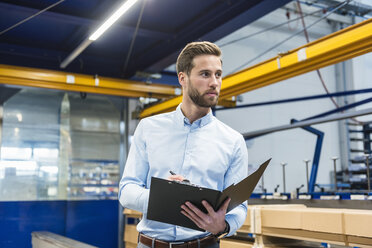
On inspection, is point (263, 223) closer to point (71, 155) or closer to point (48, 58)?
point (71, 155)

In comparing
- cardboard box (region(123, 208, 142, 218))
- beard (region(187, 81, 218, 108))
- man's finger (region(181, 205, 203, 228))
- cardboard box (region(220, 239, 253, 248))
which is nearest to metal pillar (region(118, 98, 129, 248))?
cardboard box (region(123, 208, 142, 218))

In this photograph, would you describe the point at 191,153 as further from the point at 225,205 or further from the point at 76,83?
the point at 76,83

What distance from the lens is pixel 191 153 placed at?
67.6 inches

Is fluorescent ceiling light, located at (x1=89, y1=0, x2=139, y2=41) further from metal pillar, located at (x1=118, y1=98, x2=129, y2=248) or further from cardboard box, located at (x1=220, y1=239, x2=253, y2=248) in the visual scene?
metal pillar, located at (x1=118, y1=98, x2=129, y2=248)

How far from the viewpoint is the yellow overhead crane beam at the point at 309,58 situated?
11.6 ft

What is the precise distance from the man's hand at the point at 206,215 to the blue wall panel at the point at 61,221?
19.8ft

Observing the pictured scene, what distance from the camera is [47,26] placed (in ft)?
20.0

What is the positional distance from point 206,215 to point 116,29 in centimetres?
509

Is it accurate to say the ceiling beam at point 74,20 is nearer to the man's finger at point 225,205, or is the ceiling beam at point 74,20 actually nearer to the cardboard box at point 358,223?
the cardboard box at point 358,223

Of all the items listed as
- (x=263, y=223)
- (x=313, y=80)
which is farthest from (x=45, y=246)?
(x=313, y=80)

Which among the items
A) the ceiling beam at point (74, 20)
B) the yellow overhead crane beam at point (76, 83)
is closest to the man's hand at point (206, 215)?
the ceiling beam at point (74, 20)

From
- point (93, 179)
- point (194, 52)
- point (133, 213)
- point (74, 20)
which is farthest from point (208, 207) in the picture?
point (93, 179)

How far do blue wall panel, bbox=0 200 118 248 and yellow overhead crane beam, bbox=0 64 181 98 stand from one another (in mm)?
2285

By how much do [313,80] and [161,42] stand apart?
298 inches
